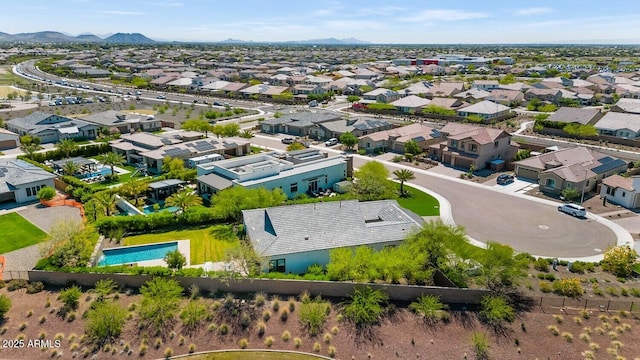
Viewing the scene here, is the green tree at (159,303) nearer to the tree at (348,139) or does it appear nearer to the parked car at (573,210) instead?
the parked car at (573,210)

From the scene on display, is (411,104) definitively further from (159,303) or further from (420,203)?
(159,303)

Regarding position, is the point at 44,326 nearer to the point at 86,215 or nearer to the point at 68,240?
the point at 68,240

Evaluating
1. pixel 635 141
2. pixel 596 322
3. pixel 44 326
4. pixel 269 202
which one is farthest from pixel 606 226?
pixel 44 326

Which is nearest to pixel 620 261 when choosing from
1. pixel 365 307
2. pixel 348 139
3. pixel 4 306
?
pixel 365 307

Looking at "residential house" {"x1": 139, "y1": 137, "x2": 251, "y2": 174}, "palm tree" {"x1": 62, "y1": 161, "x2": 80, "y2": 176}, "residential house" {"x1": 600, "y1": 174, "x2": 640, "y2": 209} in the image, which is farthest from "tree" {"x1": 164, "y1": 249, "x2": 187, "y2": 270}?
"residential house" {"x1": 600, "y1": 174, "x2": 640, "y2": 209}

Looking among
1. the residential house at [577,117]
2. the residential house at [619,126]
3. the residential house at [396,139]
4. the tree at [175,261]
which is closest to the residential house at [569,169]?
the residential house at [396,139]

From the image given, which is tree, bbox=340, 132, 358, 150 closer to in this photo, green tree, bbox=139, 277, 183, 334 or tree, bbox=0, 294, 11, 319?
green tree, bbox=139, 277, 183, 334
